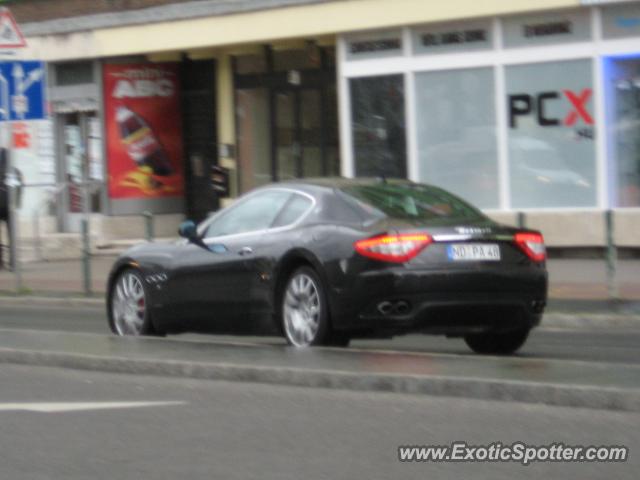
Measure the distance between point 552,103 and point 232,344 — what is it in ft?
36.2

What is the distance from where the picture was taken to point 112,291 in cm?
1387

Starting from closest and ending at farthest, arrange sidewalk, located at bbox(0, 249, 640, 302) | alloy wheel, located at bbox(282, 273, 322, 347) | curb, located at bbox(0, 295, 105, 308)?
alloy wheel, located at bbox(282, 273, 322, 347) < sidewalk, located at bbox(0, 249, 640, 302) < curb, located at bbox(0, 295, 105, 308)

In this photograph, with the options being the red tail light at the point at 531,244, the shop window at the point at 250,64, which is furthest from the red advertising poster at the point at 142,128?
the red tail light at the point at 531,244

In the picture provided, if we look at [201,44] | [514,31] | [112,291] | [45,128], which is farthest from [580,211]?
[45,128]

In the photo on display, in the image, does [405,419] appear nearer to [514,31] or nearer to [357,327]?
[357,327]

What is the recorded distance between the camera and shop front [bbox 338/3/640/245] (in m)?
21.2

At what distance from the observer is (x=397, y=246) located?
36.4ft

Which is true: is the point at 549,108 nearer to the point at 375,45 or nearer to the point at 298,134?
the point at 375,45

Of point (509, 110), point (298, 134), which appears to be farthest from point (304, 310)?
point (298, 134)

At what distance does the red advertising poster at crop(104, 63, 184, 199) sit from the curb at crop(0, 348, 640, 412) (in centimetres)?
1676

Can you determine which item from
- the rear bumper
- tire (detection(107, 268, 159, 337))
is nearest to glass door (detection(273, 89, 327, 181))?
tire (detection(107, 268, 159, 337))

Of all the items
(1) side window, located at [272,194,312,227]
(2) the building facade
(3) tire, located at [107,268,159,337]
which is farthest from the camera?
(2) the building facade

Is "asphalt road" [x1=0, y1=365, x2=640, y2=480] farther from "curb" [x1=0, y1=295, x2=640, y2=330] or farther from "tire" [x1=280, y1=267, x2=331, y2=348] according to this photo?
"curb" [x1=0, y1=295, x2=640, y2=330]

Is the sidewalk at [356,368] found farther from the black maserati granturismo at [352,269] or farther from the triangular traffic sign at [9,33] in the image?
the triangular traffic sign at [9,33]
